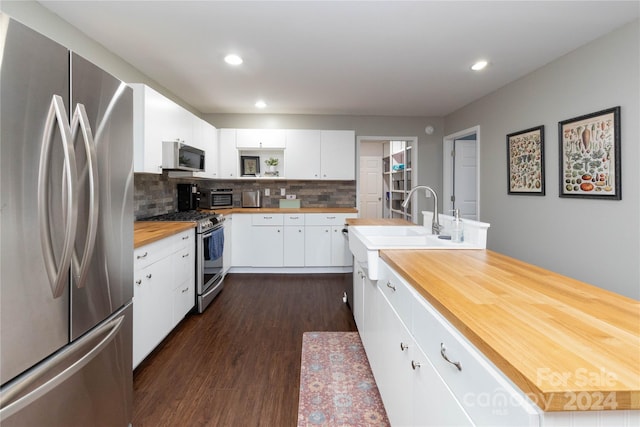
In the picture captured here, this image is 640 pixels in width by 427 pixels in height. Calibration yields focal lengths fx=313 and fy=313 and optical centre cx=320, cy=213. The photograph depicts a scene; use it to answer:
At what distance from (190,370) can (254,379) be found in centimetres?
46

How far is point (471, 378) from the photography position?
2.41 ft

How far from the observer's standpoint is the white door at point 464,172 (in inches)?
194

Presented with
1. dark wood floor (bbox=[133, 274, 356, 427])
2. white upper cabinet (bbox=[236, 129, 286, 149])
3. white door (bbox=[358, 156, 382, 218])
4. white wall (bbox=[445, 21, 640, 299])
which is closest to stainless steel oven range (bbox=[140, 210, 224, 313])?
dark wood floor (bbox=[133, 274, 356, 427])

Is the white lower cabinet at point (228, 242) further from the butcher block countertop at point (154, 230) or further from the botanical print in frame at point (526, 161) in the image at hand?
the botanical print in frame at point (526, 161)

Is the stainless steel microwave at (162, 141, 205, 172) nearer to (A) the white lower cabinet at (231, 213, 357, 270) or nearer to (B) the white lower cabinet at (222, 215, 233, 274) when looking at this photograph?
(B) the white lower cabinet at (222, 215, 233, 274)

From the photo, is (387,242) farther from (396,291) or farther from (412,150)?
(412,150)

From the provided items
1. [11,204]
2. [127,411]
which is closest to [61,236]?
[11,204]

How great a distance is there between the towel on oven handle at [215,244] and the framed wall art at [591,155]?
3348 mm

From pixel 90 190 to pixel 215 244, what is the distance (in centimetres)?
222

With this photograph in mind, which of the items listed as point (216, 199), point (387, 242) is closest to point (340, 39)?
point (387, 242)

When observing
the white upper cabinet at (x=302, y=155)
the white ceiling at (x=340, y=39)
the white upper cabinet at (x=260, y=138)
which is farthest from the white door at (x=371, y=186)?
the white ceiling at (x=340, y=39)

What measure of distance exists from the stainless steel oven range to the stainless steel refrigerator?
66.8 inches

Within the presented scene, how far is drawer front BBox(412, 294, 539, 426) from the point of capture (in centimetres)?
59

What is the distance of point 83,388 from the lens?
1138mm
